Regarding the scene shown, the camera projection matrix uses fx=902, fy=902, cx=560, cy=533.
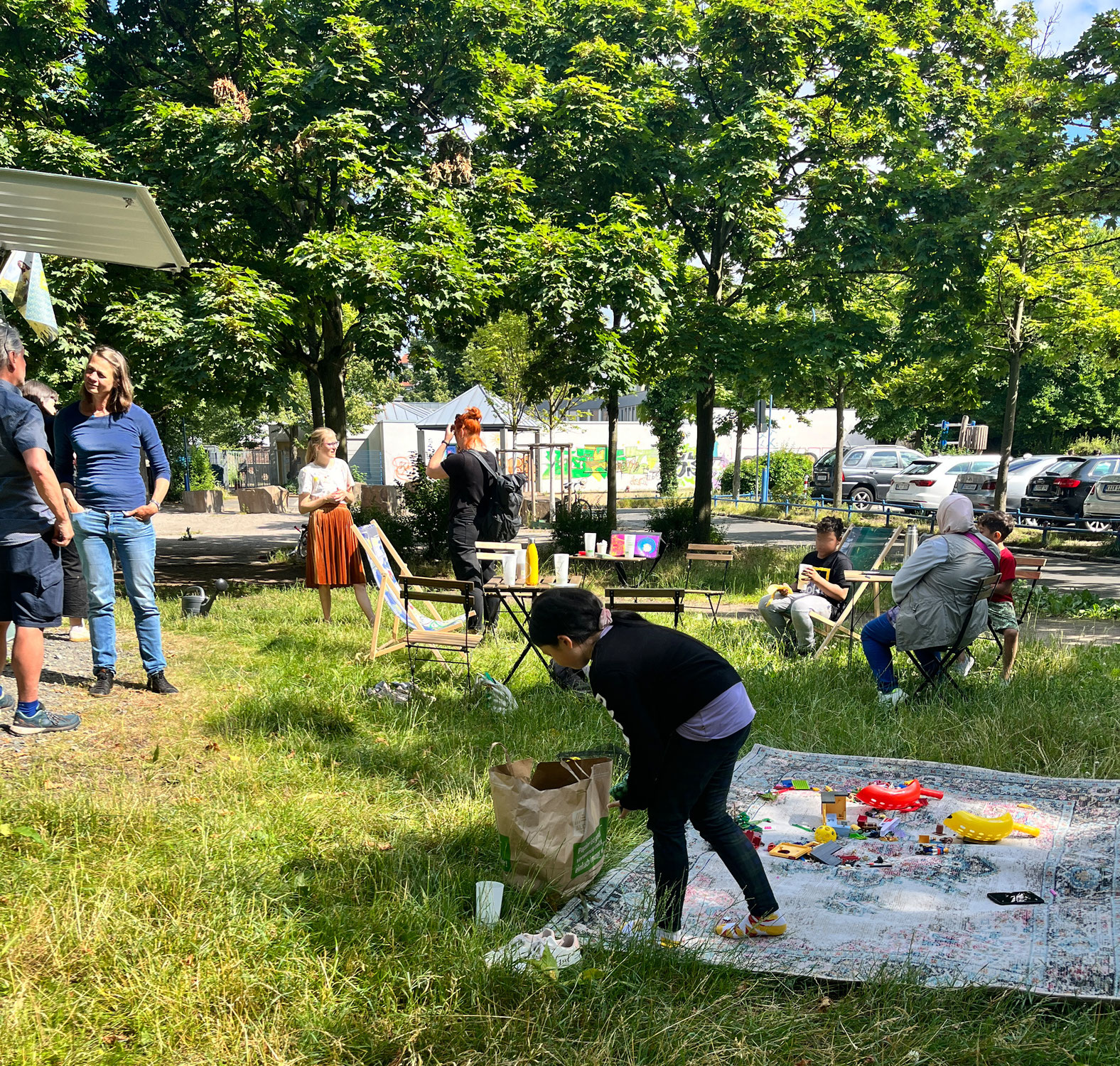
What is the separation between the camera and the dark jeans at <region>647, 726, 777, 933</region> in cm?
311

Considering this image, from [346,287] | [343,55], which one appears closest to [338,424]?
[346,287]

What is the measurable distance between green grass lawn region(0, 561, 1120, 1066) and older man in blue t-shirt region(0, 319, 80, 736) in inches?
14.3

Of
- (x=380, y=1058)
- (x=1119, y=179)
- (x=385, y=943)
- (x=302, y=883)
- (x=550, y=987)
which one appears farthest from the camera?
(x=1119, y=179)

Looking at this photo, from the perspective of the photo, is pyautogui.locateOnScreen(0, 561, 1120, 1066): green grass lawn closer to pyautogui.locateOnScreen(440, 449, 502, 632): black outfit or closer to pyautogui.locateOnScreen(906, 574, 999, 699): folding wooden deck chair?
pyautogui.locateOnScreen(906, 574, 999, 699): folding wooden deck chair

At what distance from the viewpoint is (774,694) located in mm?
6289

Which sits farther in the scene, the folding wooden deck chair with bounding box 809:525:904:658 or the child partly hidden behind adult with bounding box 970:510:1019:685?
the folding wooden deck chair with bounding box 809:525:904:658

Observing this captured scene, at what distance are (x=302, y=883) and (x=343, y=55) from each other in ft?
34.3

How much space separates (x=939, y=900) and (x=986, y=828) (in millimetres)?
640

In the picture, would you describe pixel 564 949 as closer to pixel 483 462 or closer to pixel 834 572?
pixel 834 572

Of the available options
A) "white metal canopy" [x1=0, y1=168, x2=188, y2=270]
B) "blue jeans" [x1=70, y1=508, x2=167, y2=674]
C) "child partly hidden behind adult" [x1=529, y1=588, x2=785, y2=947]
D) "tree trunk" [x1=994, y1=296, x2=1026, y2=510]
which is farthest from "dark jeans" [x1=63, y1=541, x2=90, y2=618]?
"tree trunk" [x1=994, y1=296, x2=1026, y2=510]

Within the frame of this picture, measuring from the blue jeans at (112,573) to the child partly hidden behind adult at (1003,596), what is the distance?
5733 mm

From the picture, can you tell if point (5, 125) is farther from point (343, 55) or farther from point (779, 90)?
point (779, 90)

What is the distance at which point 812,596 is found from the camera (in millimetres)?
7543

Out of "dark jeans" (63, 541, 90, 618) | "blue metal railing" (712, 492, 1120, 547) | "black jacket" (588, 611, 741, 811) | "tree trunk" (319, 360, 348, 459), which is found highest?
"tree trunk" (319, 360, 348, 459)
